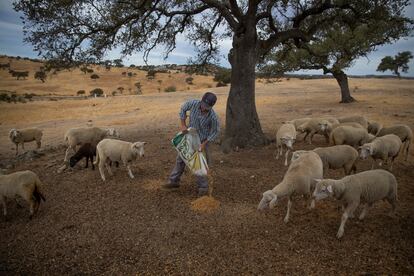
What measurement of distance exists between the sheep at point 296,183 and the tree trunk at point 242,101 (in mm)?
5085

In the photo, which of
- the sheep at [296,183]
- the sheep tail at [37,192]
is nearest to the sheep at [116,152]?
the sheep tail at [37,192]

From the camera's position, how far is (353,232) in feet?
19.3

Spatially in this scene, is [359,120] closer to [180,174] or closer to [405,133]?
[405,133]

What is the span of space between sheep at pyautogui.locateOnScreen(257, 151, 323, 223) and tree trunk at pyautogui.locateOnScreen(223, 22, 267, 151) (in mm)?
5085

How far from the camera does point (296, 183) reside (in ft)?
21.1

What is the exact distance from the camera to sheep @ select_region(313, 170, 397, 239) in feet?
Answer: 19.4

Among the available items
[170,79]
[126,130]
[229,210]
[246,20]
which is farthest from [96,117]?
[170,79]

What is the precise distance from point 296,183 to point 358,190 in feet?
3.82

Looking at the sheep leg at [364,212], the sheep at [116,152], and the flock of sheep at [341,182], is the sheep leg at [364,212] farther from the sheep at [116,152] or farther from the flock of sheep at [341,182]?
the sheep at [116,152]

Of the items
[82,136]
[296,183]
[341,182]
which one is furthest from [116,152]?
[341,182]

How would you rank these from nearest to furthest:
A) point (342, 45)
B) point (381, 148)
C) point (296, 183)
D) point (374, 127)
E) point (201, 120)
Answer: point (296, 183) < point (201, 120) < point (381, 148) < point (374, 127) < point (342, 45)

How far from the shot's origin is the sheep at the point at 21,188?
6.82 metres

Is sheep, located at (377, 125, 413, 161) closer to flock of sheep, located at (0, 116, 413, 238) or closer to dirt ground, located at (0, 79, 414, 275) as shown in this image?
flock of sheep, located at (0, 116, 413, 238)

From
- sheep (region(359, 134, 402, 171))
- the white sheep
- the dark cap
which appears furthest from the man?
sheep (region(359, 134, 402, 171))
